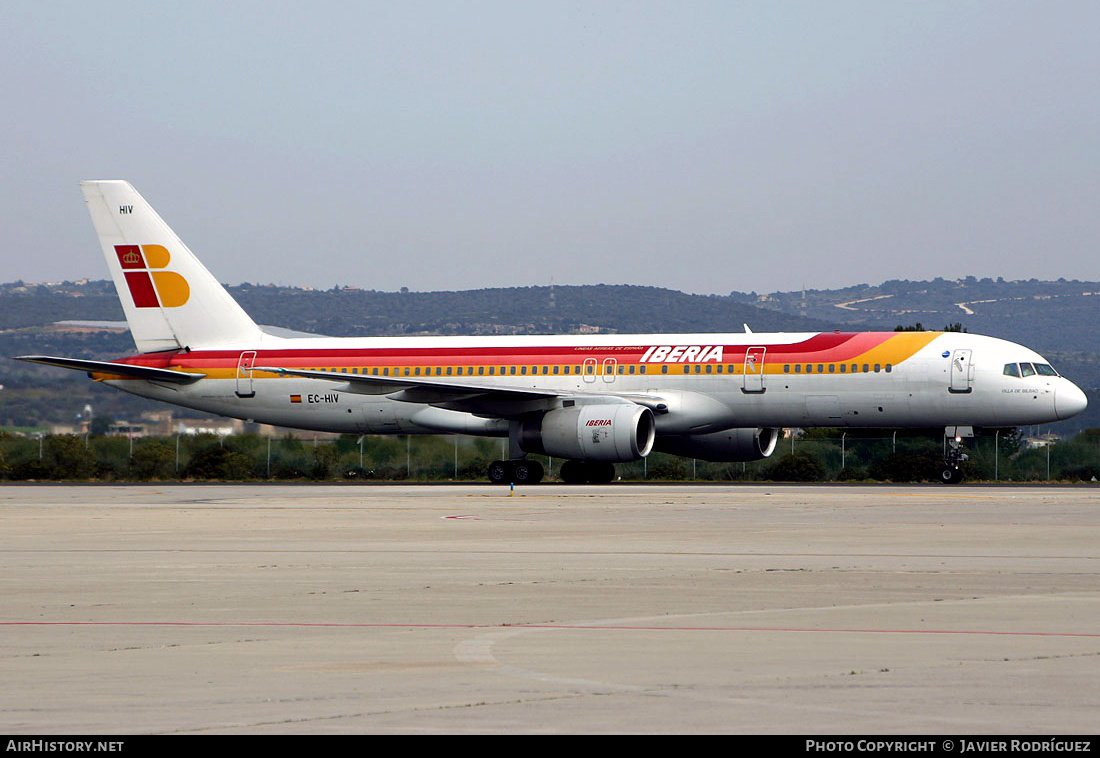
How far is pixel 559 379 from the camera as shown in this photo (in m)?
42.8

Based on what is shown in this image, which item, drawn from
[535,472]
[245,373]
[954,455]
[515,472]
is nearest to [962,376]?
[954,455]

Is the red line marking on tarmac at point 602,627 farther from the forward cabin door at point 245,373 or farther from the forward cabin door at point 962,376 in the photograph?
the forward cabin door at point 245,373

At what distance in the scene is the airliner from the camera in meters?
39.4

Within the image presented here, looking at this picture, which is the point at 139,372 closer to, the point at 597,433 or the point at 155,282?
the point at 155,282

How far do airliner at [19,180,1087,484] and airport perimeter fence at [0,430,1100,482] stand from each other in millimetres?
3009

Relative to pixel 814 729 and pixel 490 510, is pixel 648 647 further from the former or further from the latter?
pixel 490 510

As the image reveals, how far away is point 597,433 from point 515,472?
3.53 metres

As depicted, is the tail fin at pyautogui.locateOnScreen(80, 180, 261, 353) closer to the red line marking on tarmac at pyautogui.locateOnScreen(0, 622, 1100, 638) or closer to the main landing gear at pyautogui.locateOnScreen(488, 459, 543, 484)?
the main landing gear at pyautogui.locateOnScreen(488, 459, 543, 484)

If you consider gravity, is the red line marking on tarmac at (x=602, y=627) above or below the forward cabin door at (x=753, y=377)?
below

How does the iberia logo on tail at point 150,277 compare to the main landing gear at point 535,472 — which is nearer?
the main landing gear at point 535,472

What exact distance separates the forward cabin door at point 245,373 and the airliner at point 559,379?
0.04 meters

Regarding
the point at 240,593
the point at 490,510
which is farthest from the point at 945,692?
the point at 490,510

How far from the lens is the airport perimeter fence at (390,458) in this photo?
47094 millimetres

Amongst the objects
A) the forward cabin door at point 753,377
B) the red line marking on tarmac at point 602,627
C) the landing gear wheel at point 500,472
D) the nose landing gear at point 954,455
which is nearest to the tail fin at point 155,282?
the landing gear wheel at point 500,472
